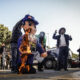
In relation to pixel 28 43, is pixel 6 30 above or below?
above

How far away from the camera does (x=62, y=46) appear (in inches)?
364

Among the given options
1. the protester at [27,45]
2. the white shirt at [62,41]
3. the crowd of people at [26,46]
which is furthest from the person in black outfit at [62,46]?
the protester at [27,45]

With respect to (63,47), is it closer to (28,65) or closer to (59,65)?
(59,65)

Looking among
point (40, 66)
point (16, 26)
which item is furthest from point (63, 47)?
point (16, 26)

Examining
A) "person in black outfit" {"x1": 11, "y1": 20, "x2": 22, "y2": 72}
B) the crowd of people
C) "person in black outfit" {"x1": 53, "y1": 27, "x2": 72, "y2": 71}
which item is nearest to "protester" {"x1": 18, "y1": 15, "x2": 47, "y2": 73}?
the crowd of people

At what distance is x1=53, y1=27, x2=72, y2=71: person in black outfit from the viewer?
30.3ft

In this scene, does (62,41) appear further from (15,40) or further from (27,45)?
(27,45)

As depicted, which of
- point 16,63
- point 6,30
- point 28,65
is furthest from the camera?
point 6,30

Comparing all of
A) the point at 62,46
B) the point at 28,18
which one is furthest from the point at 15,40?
the point at 62,46

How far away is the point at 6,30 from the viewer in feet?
113

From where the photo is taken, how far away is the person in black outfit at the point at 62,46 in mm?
9227

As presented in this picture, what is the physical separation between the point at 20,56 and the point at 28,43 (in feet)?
1.49

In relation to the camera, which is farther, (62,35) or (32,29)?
(62,35)

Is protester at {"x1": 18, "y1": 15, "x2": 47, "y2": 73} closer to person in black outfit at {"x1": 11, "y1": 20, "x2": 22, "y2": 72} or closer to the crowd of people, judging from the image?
the crowd of people
